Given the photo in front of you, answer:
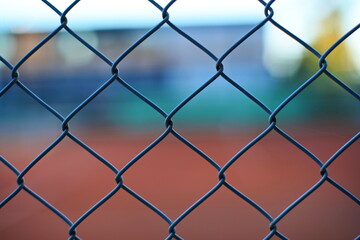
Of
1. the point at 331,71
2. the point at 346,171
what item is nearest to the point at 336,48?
the point at 331,71

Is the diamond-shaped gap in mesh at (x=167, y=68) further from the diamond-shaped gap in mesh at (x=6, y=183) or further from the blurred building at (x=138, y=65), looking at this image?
the diamond-shaped gap in mesh at (x=6, y=183)

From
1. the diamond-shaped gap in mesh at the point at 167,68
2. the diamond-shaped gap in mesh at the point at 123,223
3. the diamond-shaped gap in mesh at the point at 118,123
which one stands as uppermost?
the diamond-shaped gap in mesh at the point at 167,68

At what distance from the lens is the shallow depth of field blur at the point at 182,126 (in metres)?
3.12

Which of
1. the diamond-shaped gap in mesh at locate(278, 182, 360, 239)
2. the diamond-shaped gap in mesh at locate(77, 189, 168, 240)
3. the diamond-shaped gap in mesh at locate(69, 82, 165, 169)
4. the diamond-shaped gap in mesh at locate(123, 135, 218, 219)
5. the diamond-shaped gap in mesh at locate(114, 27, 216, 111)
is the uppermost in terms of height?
the diamond-shaped gap in mesh at locate(114, 27, 216, 111)

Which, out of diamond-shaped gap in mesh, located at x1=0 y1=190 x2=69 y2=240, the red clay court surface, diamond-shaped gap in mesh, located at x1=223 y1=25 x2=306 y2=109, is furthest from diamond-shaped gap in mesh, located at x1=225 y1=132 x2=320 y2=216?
diamond-shaped gap in mesh, located at x1=0 y1=190 x2=69 y2=240

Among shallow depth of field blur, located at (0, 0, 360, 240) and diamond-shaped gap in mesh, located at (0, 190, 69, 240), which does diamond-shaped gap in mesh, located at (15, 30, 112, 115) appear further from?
diamond-shaped gap in mesh, located at (0, 190, 69, 240)

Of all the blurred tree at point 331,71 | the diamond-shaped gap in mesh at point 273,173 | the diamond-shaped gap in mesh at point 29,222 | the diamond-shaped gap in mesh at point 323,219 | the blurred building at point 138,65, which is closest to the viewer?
the diamond-shaped gap in mesh at point 323,219

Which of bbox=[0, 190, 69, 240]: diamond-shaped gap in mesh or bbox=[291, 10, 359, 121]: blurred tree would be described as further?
bbox=[291, 10, 359, 121]: blurred tree

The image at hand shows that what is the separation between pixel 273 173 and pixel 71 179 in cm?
144

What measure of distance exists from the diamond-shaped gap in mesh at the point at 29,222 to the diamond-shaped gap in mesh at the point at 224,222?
82 centimetres

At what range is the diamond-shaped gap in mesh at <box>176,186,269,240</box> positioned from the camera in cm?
297

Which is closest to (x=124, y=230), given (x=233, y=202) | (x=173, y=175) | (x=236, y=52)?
(x=173, y=175)

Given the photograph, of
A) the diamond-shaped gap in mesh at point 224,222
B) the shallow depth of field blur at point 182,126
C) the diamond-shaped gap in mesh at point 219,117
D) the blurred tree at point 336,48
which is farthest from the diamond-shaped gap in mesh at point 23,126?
the blurred tree at point 336,48

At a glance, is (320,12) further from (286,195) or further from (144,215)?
(144,215)
